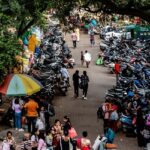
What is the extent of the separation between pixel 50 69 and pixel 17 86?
7.02m

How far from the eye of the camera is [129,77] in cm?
2391

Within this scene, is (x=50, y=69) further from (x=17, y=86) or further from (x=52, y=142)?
(x=52, y=142)

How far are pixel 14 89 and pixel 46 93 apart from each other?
4014 millimetres

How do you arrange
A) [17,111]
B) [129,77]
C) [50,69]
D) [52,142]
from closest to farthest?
1. [52,142]
2. [17,111]
3. [129,77]
4. [50,69]

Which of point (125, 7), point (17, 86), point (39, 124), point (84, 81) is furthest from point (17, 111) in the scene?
point (84, 81)

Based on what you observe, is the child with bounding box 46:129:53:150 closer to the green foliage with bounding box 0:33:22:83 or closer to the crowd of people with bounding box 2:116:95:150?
the crowd of people with bounding box 2:116:95:150

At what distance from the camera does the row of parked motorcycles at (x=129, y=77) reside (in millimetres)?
17688

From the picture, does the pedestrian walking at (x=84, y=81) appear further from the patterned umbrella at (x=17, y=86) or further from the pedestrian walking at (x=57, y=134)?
the pedestrian walking at (x=57, y=134)

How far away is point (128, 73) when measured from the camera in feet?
82.7

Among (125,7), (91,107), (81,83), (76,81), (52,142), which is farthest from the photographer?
(76,81)

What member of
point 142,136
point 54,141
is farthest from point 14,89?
point 142,136

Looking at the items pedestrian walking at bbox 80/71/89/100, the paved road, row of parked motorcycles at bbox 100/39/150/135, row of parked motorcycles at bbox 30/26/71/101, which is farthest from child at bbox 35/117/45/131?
pedestrian walking at bbox 80/71/89/100

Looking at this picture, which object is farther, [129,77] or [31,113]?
[129,77]

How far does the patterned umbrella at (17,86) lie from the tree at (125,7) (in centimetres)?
393
